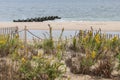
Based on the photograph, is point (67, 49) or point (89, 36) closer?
point (89, 36)

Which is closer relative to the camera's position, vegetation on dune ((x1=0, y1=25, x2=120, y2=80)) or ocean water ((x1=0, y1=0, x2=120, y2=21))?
vegetation on dune ((x1=0, y1=25, x2=120, y2=80))

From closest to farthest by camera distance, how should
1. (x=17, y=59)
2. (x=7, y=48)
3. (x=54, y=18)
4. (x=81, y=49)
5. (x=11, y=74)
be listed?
1. (x=11, y=74)
2. (x=17, y=59)
3. (x=7, y=48)
4. (x=81, y=49)
5. (x=54, y=18)

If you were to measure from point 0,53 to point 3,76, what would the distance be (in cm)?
297

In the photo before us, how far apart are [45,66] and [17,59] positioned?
0.88m

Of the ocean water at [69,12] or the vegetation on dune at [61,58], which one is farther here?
the ocean water at [69,12]

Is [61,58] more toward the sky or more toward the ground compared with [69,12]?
more toward the sky

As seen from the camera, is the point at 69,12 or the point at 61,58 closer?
the point at 61,58

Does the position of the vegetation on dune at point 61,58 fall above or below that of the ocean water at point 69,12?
above

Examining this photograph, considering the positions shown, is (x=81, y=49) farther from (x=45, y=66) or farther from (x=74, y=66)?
(x=45, y=66)

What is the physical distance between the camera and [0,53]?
10.3 meters

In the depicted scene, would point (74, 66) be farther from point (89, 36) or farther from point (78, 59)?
point (89, 36)

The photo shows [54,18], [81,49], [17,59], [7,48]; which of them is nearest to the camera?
[17,59]

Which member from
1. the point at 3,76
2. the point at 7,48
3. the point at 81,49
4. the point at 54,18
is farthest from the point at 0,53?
the point at 54,18

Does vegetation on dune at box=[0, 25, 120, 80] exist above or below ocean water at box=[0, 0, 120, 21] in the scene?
above
